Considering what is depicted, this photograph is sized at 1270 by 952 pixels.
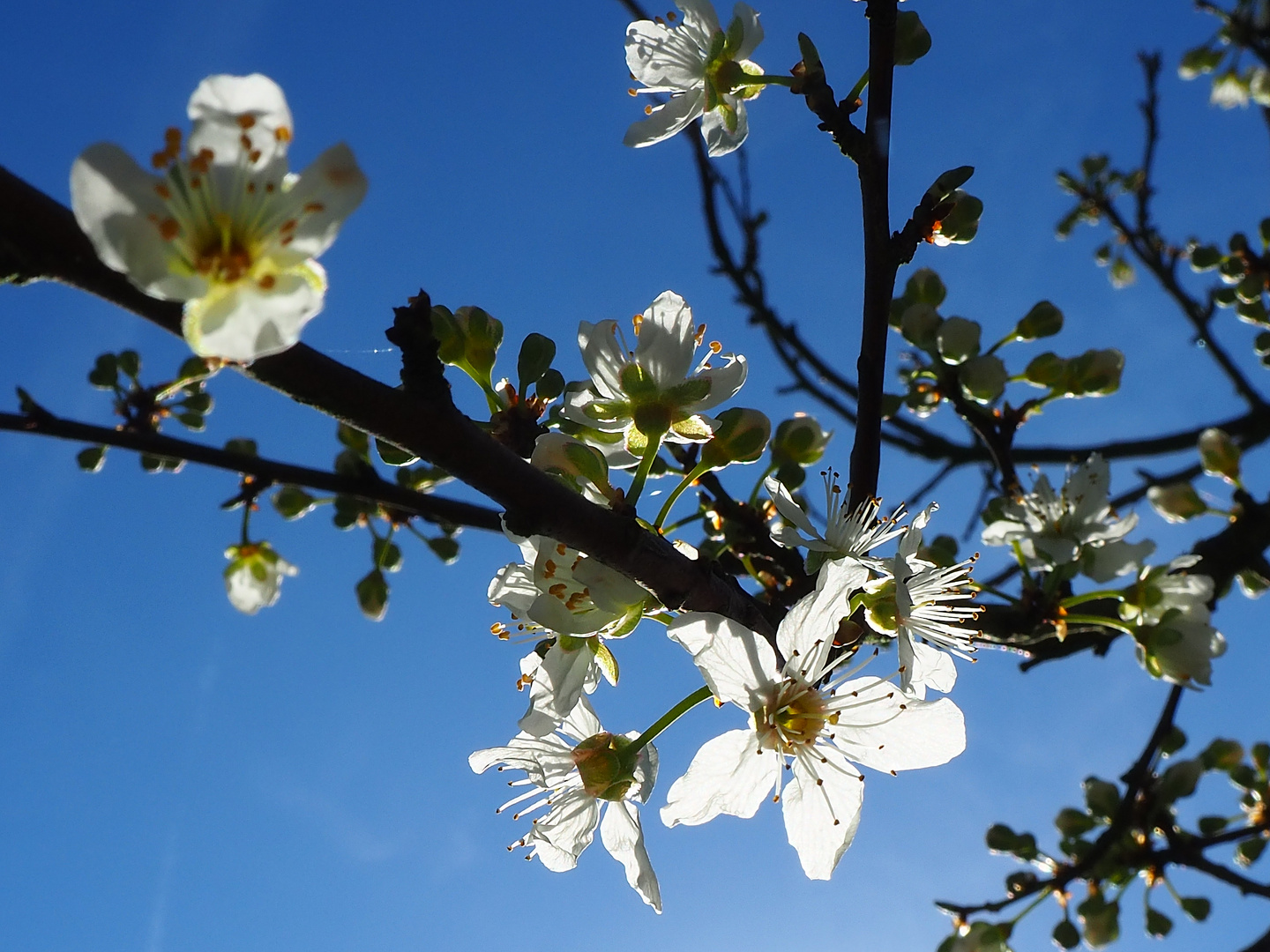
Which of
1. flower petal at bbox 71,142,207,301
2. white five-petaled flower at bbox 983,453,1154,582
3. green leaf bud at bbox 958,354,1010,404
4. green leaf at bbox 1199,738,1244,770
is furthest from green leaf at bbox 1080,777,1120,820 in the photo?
flower petal at bbox 71,142,207,301

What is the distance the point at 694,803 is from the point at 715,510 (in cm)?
69

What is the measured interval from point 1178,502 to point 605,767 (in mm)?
2504

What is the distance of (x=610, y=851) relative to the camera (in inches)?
72.2

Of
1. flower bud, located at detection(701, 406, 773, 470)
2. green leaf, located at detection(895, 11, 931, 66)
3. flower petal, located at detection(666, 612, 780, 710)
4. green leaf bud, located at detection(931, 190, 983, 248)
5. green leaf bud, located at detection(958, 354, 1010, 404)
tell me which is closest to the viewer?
flower petal, located at detection(666, 612, 780, 710)

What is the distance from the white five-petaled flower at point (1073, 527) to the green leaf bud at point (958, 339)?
1.37 ft

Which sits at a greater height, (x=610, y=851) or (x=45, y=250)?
(x=45, y=250)

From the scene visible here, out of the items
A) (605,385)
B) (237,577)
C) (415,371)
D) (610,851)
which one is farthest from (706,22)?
(237,577)

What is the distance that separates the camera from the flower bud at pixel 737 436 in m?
1.73

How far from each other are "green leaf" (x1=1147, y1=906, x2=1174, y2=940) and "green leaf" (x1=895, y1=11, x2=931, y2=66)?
3057mm

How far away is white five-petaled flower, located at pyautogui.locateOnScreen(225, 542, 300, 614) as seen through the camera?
323 centimetres

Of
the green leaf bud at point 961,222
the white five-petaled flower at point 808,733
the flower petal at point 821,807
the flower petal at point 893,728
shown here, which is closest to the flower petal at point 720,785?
the white five-petaled flower at point 808,733

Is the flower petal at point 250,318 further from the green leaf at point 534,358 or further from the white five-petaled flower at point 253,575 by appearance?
the white five-petaled flower at point 253,575

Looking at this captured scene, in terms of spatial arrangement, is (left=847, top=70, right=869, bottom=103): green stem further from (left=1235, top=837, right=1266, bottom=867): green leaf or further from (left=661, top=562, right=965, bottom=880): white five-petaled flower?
(left=1235, top=837, right=1266, bottom=867): green leaf

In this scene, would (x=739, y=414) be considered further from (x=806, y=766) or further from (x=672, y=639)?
(x=806, y=766)
